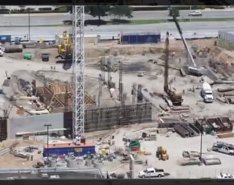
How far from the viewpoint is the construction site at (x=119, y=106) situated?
385cm

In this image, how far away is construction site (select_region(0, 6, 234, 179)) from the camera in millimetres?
3854

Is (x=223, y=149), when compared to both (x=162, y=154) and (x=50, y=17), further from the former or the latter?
(x=50, y=17)

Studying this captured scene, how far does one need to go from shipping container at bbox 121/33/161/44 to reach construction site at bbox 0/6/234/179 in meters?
0.02

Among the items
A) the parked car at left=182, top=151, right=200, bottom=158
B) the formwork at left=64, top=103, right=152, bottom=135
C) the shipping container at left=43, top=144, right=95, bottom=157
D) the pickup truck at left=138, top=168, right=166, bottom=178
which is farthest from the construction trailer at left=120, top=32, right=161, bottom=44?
the pickup truck at left=138, top=168, right=166, bottom=178

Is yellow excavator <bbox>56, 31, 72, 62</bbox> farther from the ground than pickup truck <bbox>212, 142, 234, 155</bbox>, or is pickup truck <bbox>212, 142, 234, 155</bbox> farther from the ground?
yellow excavator <bbox>56, 31, 72, 62</bbox>

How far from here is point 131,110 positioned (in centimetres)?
482

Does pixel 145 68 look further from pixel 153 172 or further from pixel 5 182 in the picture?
pixel 5 182

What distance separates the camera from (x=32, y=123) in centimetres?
459

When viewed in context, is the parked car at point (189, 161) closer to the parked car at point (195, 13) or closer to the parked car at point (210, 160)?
the parked car at point (210, 160)

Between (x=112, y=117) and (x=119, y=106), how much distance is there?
30 cm

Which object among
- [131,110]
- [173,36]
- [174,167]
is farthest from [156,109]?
[173,36]

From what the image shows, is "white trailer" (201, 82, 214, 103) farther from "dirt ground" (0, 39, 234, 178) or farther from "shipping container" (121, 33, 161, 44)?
"shipping container" (121, 33, 161, 44)

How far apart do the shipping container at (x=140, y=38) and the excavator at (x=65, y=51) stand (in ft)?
2.43

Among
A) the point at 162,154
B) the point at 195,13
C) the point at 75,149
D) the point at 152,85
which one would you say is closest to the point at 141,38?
the point at 195,13
